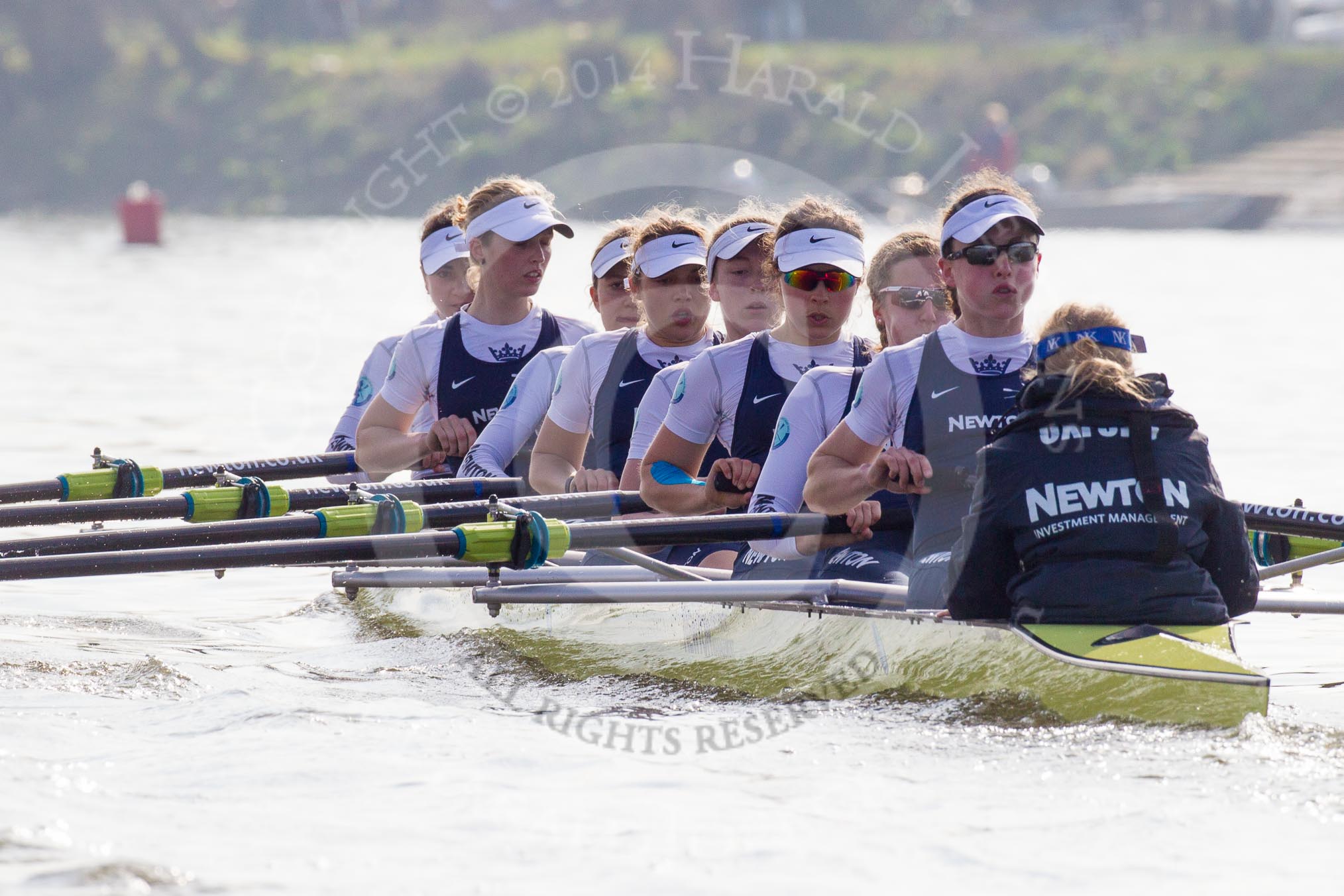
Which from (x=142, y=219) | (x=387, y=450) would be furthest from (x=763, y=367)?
(x=142, y=219)

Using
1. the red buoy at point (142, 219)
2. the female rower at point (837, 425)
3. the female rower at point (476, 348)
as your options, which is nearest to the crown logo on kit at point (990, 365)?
the female rower at point (837, 425)

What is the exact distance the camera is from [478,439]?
7441 millimetres

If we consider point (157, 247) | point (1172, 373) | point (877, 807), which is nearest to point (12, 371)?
point (1172, 373)

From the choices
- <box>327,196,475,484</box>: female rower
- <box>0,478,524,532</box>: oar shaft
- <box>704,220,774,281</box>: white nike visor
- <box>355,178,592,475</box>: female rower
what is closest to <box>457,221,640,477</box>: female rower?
<box>355,178,592,475</box>: female rower

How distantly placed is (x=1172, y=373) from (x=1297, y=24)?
40825 millimetres

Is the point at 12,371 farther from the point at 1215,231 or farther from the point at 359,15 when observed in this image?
the point at 359,15

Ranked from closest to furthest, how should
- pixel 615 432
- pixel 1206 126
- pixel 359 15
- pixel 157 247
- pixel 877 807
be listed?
pixel 877 807 → pixel 615 432 → pixel 157 247 → pixel 1206 126 → pixel 359 15

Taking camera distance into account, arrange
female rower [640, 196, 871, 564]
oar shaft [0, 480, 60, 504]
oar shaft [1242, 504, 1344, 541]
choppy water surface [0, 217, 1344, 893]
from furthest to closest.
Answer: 1. oar shaft [0, 480, 60, 504]
2. female rower [640, 196, 871, 564]
3. oar shaft [1242, 504, 1344, 541]
4. choppy water surface [0, 217, 1344, 893]

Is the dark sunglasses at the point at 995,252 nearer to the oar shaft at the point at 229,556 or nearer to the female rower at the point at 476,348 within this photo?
the oar shaft at the point at 229,556

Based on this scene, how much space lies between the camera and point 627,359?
6.84 metres

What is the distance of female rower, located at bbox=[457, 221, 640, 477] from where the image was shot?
7348 millimetres

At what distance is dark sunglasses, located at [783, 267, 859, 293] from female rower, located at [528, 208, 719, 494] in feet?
2.57

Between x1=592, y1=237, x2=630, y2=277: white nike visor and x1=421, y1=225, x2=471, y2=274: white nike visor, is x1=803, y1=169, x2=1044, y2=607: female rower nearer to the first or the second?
x1=592, y1=237, x2=630, y2=277: white nike visor

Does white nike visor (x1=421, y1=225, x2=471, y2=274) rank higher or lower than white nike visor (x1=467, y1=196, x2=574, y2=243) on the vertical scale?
higher
